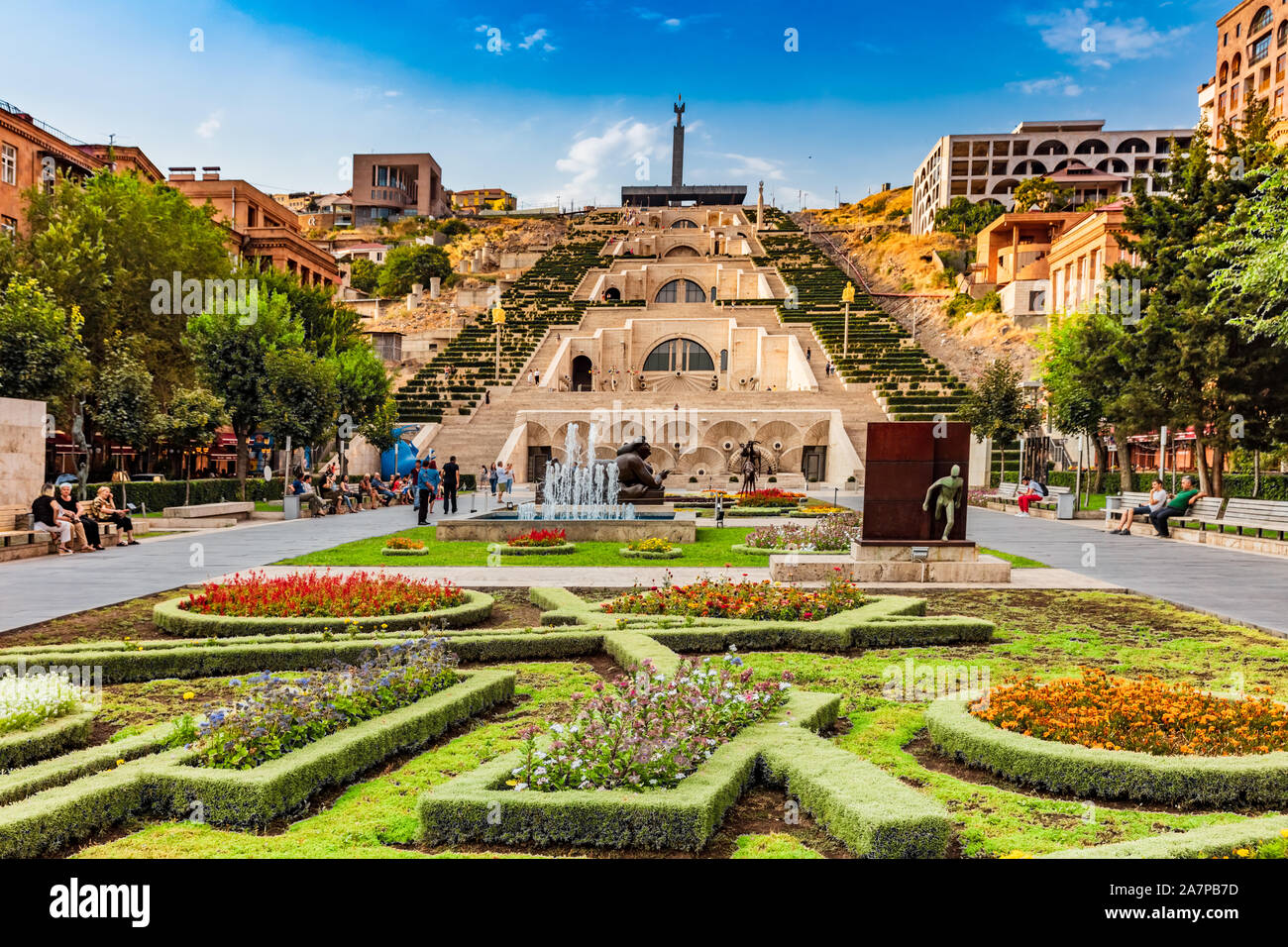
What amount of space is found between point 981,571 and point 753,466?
66.7 ft

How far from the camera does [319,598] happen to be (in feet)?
32.2

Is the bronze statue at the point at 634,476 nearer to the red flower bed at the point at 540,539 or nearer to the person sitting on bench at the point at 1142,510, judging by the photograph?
the red flower bed at the point at 540,539

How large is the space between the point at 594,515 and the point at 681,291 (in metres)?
58.7

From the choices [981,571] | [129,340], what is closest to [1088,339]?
[981,571]

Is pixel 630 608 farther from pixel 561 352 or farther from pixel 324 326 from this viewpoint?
pixel 561 352

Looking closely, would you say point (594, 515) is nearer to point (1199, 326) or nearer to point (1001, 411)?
point (1199, 326)

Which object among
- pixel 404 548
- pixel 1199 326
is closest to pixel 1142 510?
pixel 1199 326

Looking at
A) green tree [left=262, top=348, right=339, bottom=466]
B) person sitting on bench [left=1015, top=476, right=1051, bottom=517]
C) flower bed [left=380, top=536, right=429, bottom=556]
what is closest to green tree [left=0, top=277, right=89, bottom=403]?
green tree [left=262, top=348, right=339, bottom=466]

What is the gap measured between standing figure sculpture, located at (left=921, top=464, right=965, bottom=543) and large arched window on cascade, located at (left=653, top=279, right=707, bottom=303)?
215 ft

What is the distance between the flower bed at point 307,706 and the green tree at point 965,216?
267ft

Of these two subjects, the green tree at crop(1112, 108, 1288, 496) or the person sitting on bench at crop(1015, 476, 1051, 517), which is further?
the person sitting on bench at crop(1015, 476, 1051, 517)

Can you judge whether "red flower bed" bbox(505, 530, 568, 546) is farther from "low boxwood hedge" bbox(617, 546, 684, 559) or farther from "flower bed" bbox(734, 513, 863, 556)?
"flower bed" bbox(734, 513, 863, 556)

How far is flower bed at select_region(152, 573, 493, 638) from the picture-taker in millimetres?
8984
